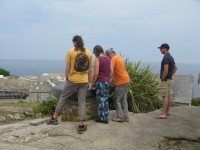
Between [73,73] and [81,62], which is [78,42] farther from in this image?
[73,73]

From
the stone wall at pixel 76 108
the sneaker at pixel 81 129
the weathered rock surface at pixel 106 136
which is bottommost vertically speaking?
the weathered rock surface at pixel 106 136

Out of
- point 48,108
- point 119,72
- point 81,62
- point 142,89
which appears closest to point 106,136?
point 81,62

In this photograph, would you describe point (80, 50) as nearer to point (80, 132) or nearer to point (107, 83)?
point (107, 83)

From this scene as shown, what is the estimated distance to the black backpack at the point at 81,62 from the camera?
27.2 ft

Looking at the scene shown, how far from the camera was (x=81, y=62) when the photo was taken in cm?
830

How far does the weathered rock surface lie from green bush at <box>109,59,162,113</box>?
2.04 metres

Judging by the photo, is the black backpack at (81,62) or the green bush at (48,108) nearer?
the black backpack at (81,62)

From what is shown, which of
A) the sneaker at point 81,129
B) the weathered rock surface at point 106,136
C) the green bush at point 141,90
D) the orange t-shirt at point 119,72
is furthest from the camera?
the green bush at point 141,90

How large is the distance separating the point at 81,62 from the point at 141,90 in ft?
13.7

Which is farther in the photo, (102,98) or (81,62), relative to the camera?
(102,98)

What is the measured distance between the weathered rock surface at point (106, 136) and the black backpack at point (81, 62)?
49.6 inches

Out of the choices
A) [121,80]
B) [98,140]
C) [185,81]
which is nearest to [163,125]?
[121,80]

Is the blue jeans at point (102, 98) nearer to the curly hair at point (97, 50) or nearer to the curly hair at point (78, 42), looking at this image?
the curly hair at point (97, 50)

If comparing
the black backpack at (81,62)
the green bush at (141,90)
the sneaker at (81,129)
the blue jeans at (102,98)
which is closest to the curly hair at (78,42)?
the black backpack at (81,62)
